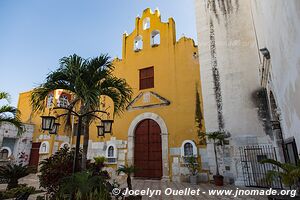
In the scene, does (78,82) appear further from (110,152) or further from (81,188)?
(110,152)

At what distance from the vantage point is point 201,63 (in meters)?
9.73

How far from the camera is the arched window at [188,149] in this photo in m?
8.93

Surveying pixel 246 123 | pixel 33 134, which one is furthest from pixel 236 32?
pixel 33 134

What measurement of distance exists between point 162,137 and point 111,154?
3.59 meters

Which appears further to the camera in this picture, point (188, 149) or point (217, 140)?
point (188, 149)

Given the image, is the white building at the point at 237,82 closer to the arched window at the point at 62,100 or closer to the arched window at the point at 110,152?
the arched window at the point at 110,152

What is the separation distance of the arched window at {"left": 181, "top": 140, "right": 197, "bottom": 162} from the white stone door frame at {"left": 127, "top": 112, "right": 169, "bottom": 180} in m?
0.86

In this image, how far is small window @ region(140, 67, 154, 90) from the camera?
36.8 ft

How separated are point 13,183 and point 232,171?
26.9ft

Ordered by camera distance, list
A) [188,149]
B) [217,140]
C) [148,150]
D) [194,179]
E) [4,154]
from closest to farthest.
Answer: [194,179] → [217,140] → [188,149] → [148,150] → [4,154]

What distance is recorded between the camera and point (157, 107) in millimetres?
10477

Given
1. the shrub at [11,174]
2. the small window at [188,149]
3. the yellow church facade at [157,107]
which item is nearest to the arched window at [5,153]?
the yellow church facade at [157,107]

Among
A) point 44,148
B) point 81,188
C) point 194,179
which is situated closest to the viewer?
point 81,188

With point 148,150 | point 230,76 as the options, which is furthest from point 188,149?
point 230,76
